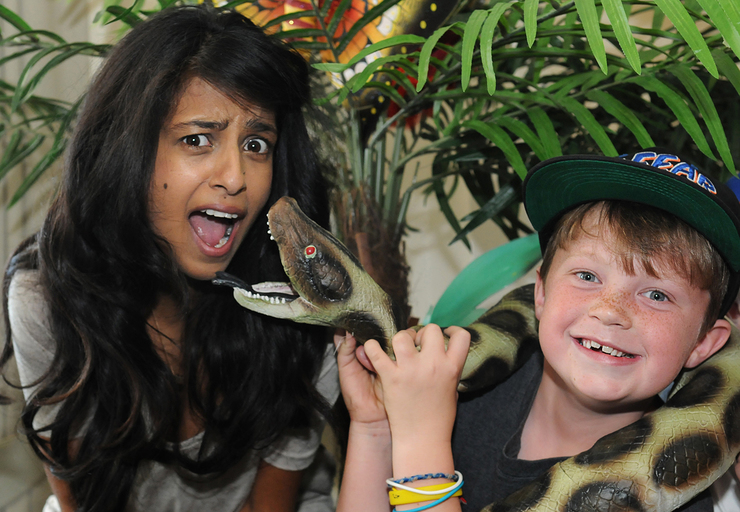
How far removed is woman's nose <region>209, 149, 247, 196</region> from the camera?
2.86ft

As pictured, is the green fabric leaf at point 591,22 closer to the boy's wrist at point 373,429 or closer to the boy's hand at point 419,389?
the boy's hand at point 419,389

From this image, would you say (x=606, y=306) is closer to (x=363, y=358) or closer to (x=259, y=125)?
(x=363, y=358)

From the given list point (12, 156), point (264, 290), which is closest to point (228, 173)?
point (264, 290)

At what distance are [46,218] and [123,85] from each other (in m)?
0.26

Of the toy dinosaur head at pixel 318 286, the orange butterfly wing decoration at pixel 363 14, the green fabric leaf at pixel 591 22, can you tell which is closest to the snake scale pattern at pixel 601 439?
the toy dinosaur head at pixel 318 286

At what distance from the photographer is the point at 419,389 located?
30.9 inches

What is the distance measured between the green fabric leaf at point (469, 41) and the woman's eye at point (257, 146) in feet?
1.01

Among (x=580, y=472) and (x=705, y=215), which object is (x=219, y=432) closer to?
(x=580, y=472)

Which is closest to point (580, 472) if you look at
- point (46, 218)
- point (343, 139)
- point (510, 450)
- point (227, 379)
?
point (510, 450)

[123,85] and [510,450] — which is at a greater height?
[123,85]

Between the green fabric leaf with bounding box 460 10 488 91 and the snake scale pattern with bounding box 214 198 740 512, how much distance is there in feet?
0.85

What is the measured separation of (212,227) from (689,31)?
26.2 inches

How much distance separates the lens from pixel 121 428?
983mm

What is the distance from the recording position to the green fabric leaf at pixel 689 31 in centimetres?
68
